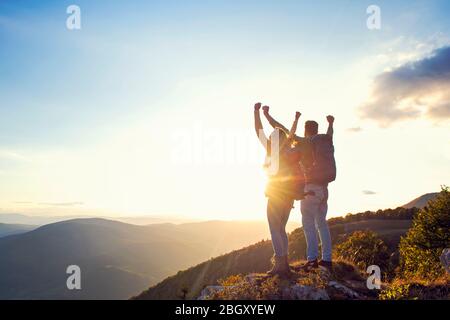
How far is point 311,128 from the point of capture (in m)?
9.96

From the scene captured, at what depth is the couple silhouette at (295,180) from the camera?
8.44 meters

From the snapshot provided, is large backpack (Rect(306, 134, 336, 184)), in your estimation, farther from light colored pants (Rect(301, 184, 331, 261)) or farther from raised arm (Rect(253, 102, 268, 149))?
raised arm (Rect(253, 102, 268, 149))

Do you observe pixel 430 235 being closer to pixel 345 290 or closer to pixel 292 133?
pixel 345 290

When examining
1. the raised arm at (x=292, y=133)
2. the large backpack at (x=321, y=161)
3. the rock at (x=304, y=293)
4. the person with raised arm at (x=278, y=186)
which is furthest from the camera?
the large backpack at (x=321, y=161)

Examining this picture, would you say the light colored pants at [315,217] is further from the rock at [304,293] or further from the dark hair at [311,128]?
the rock at [304,293]

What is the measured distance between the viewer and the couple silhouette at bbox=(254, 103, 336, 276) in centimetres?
844

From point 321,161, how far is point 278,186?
1687 mm

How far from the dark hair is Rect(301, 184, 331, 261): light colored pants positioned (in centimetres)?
134

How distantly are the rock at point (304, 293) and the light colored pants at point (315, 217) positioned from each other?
2363 millimetres

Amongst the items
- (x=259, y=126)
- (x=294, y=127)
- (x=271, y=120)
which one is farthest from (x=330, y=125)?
(x=259, y=126)

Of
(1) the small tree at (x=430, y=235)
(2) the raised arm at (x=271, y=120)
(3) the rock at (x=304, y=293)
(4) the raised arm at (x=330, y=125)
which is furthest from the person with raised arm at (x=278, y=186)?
(1) the small tree at (x=430, y=235)

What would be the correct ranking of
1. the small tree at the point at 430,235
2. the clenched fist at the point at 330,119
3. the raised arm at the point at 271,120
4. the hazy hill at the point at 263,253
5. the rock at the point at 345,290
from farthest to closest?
the hazy hill at the point at 263,253
the small tree at the point at 430,235
the clenched fist at the point at 330,119
the raised arm at the point at 271,120
the rock at the point at 345,290
